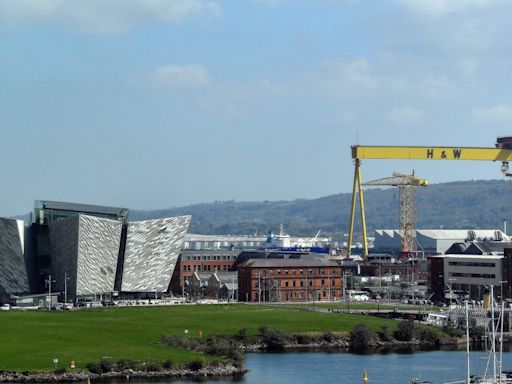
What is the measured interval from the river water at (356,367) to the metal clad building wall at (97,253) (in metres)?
39.3

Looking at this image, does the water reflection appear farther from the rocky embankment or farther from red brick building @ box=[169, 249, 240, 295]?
red brick building @ box=[169, 249, 240, 295]

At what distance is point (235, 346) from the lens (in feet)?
278

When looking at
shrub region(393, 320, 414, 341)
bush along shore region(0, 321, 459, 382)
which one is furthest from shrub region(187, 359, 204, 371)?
shrub region(393, 320, 414, 341)

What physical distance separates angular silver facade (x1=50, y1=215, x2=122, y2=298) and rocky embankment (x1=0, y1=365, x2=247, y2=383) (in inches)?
1889

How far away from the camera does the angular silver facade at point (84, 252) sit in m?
119

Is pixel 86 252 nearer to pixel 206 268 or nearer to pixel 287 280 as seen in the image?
pixel 287 280

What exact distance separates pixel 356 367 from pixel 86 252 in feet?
162

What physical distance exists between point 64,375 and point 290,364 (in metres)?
15.3

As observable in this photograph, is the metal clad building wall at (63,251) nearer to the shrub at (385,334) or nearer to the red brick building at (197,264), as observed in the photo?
the red brick building at (197,264)

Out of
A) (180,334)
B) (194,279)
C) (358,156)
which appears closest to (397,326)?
(180,334)

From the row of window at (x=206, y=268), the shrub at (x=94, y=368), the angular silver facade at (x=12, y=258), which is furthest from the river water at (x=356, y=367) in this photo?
the row of window at (x=206, y=268)

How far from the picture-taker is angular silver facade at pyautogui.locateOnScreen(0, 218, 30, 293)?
386 feet

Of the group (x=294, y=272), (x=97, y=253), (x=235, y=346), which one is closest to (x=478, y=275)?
(x=294, y=272)

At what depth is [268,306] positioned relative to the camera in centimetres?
11706
